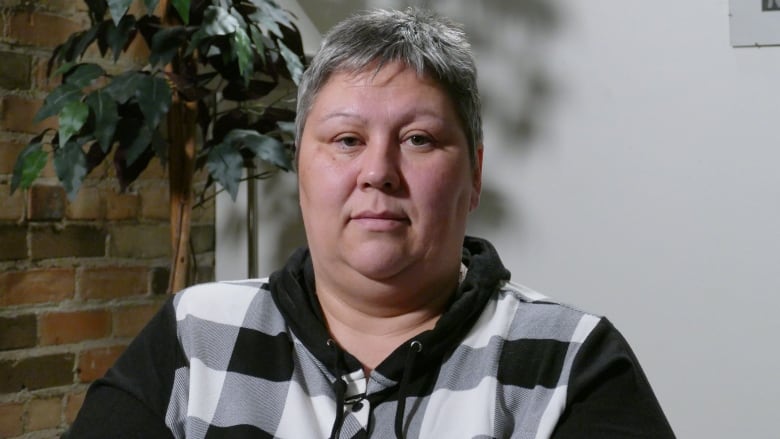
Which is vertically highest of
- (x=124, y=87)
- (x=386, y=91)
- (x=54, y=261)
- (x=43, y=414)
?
(x=124, y=87)

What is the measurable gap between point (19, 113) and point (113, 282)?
1.47 feet

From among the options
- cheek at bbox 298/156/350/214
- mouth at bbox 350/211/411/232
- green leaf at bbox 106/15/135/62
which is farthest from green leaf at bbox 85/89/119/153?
mouth at bbox 350/211/411/232

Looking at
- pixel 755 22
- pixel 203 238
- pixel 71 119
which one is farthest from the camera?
pixel 203 238

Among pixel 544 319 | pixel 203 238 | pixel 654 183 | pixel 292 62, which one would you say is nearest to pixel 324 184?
pixel 544 319

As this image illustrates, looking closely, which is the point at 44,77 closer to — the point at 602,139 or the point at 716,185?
the point at 602,139

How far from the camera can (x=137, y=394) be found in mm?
1084

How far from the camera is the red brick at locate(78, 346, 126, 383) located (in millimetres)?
1973

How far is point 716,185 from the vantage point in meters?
1.76

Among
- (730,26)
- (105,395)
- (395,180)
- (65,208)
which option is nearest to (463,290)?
(395,180)

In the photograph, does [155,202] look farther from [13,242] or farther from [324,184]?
[324,184]

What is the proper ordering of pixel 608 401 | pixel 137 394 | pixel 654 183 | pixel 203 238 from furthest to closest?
1. pixel 203 238
2. pixel 654 183
3. pixel 137 394
4. pixel 608 401

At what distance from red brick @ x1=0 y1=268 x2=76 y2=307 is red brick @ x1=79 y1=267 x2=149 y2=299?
0.04 meters

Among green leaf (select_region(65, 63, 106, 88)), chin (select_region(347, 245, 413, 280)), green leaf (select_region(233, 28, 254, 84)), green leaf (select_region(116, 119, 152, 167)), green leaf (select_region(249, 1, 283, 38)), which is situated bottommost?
chin (select_region(347, 245, 413, 280))

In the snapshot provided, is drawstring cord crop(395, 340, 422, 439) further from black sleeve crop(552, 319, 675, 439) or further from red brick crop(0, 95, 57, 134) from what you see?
red brick crop(0, 95, 57, 134)
